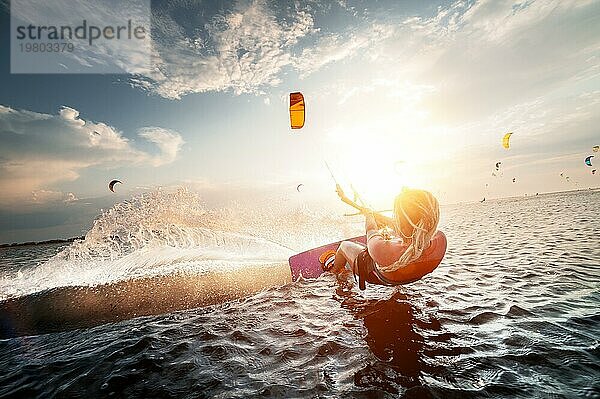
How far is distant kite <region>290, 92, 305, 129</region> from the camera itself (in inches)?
421

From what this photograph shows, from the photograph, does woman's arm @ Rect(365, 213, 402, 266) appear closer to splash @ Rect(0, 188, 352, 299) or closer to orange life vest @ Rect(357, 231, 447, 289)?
orange life vest @ Rect(357, 231, 447, 289)

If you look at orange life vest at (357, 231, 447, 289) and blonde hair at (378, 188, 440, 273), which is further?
orange life vest at (357, 231, 447, 289)

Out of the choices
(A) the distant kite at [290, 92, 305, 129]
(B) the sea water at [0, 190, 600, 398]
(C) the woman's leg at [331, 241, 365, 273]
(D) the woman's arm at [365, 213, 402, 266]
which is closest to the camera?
(B) the sea water at [0, 190, 600, 398]

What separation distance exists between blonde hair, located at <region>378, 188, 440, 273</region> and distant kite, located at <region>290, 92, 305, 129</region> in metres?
6.65

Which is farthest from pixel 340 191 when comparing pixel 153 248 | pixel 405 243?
pixel 153 248

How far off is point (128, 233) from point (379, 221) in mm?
11021

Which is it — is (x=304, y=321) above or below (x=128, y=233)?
below

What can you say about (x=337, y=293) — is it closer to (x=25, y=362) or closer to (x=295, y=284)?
(x=295, y=284)

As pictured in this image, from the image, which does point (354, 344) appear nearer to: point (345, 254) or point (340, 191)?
point (345, 254)

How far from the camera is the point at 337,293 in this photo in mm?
7840

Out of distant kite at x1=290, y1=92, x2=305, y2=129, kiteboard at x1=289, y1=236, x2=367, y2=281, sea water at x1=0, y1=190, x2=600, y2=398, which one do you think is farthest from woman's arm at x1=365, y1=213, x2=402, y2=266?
distant kite at x1=290, y1=92, x2=305, y2=129

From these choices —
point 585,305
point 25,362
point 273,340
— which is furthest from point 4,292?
point 585,305

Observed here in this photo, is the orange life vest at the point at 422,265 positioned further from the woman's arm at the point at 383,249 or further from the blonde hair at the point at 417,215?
→ the blonde hair at the point at 417,215

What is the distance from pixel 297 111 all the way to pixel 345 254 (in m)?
6.03
